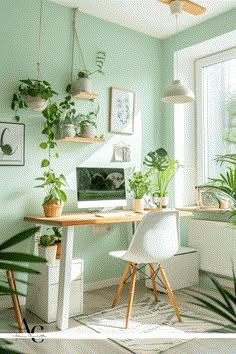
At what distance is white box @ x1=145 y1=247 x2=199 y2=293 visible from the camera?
3.40 meters

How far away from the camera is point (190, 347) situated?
224 cm

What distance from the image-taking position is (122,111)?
3814 millimetres

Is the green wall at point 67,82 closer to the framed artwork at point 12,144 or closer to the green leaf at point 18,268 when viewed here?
the framed artwork at point 12,144

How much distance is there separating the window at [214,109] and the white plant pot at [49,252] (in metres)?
2.00

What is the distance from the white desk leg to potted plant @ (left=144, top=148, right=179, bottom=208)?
1413mm

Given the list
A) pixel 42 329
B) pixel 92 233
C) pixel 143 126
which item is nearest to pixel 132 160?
pixel 143 126

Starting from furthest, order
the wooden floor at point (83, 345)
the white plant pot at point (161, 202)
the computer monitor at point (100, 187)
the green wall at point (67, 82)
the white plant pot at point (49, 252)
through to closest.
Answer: the white plant pot at point (161, 202) < the computer monitor at point (100, 187) < the green wall at point (67, 82) < the white plant pot at point (49, 252) < the wooden floor at point (83, 345)

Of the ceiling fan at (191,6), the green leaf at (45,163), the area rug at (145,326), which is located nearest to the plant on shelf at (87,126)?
the green leaf at (45,163)

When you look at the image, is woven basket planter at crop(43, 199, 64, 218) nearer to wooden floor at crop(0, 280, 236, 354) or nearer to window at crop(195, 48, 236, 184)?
wooden floor at crop(0, 280, 236, 354)

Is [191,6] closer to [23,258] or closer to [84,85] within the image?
[84,85]

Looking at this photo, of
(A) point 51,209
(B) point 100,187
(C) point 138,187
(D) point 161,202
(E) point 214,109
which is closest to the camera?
(A) point 51,209

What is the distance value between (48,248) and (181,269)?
1387mm

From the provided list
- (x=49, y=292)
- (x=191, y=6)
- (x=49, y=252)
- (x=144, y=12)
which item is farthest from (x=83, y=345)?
(x=144, y=12)

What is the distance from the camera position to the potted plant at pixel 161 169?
3768 mm
